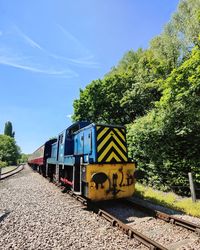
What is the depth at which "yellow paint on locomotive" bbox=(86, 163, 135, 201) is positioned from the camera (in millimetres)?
6868

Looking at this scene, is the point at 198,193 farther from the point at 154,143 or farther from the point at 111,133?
the point at 111,133

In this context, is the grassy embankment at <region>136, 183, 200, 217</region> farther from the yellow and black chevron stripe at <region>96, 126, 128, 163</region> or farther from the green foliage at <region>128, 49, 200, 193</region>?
the yellow and black chevron stripe at <region>96, 126, 128, 163</region>

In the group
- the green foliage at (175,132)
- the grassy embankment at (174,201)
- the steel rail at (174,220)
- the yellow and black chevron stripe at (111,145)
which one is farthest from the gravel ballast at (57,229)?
the green foliage at (175,132)

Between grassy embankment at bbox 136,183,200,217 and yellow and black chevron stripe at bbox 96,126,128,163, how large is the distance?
6.55ft

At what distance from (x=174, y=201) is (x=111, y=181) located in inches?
105

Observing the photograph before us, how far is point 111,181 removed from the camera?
725cm

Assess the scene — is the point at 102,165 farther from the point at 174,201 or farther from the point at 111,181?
the point at 174,201

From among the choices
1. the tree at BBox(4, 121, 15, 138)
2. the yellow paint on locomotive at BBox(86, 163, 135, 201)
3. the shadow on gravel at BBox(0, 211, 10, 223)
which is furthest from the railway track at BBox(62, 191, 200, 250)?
the tree at BBox(4, 121, 15, 138)

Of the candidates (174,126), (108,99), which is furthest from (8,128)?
(174,126)

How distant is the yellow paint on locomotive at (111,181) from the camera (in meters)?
6.87

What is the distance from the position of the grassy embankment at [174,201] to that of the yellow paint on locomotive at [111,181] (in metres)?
1.37

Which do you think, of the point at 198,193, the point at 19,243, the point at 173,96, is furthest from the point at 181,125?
the point at 19,243

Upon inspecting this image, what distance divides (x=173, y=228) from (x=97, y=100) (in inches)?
817

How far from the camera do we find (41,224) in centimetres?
545
